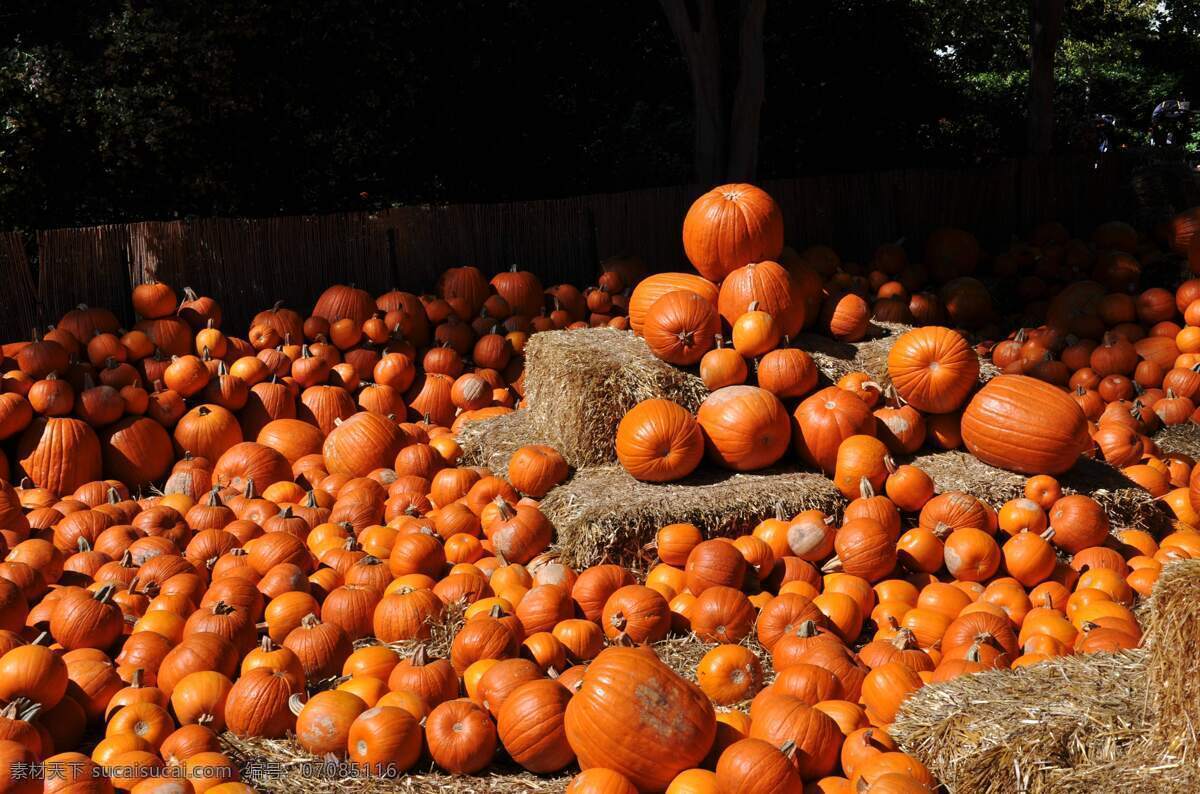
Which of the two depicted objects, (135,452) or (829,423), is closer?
(829,423)

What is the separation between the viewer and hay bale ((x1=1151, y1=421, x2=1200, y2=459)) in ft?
22.4

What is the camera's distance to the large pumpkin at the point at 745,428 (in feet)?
18.0

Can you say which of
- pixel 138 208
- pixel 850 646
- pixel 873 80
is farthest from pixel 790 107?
pixel 850 646

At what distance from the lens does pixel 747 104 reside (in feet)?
33.8

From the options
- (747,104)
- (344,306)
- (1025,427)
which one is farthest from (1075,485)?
(747,104)

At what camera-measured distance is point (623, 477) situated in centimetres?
568

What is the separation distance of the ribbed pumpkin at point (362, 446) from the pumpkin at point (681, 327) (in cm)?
182

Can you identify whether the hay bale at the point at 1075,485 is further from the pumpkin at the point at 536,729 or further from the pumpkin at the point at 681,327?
the pumpkin at the point at 536,729

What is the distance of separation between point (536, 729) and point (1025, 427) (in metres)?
3.21

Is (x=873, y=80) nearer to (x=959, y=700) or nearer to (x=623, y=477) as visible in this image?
(x=623, y=477)

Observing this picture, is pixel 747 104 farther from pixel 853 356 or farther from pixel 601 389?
pixel 601 389

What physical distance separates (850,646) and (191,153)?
7.65 meters

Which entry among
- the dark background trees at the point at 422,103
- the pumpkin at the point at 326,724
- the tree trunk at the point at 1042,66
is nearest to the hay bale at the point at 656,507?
the pumpkin at the point at 326,724

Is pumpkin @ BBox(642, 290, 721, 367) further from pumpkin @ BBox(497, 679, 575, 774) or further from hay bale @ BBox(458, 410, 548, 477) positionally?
pumpkin @ BBox(497, 679, 575, 774)
